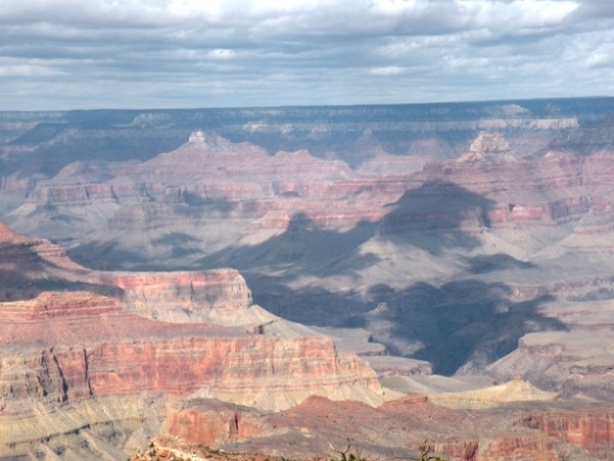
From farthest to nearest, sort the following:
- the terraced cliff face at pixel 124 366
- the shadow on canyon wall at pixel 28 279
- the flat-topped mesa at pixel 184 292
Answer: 1. the flat-topped mesa at pixel 184 292
2. the shadow on canyon wall at pixel 28 279
3. the terraced cliff face at pixel 124 366

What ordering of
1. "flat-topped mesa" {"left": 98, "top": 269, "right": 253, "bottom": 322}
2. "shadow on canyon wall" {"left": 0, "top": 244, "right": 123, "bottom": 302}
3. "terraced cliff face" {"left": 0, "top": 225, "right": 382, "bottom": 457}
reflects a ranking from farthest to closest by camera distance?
"flat-topped mesa" {"left": 98, "top": 269, "right": 253, "bottom": 322}
"shadow on canyon wall" {"left": 0, "top": 244, "right": 123, "bottom": 302}
"terraced cliff face" {"left": 0, "top": 225, "right": 382, "bottom": 457}

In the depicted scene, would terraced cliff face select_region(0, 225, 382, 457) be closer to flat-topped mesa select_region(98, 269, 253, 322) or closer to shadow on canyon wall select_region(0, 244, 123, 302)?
shadow on canyon wall select_region(0, 244, 123, 302)

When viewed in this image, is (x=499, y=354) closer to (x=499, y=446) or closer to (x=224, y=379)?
(x=224, y=379)

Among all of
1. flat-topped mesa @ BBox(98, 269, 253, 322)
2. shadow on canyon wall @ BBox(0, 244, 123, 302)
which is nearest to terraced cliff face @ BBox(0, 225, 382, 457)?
shadow on canyon wall @ BBox(0, 244, 123, 302)

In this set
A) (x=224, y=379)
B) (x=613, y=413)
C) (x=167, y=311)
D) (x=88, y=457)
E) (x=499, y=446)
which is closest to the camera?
(x=499, y=446)

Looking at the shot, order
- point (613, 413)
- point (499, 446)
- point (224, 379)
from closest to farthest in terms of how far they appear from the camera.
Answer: point (499, 446)
point (613, 413)
point (224, 379)

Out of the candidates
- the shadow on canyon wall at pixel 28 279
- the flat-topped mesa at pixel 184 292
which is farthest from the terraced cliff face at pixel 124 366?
the flat-topped mesa at pixel 184 292

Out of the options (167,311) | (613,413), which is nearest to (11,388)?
(613,413)

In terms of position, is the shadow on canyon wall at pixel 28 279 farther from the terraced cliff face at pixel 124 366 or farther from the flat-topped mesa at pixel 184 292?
the terraced cliff face at pixel 124 366
